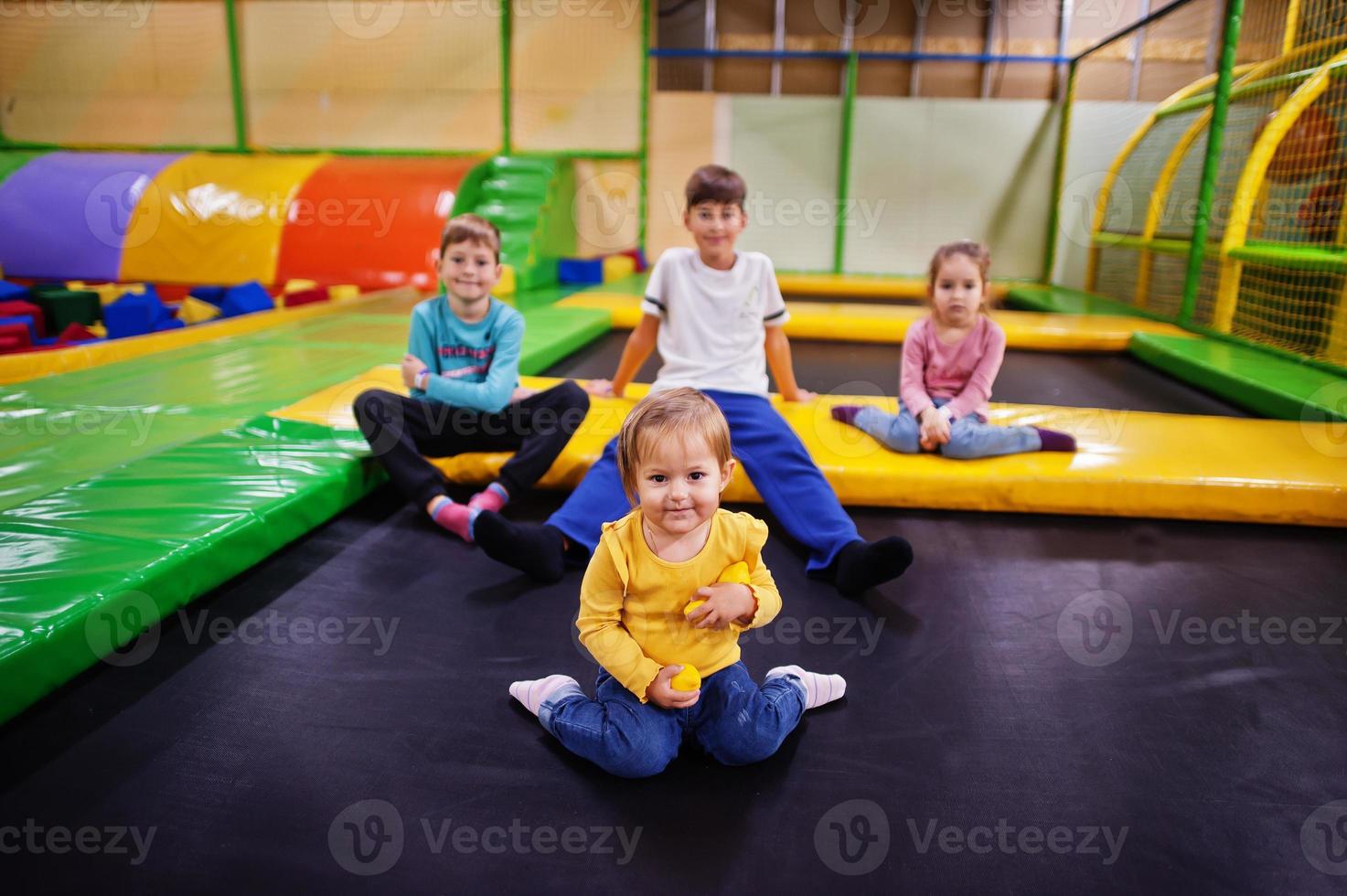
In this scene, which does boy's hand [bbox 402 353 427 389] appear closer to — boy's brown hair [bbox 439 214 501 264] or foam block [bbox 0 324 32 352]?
boy's brown hair [bbox 439 214 501 264]

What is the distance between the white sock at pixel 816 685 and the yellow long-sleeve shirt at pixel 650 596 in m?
0.18

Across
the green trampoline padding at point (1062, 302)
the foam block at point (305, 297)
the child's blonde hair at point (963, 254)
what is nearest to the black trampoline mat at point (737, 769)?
the child's blonde hair at point (963, 254)

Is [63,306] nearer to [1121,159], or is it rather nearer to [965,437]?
[965,437]

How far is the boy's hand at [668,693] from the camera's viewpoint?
110 centimetres

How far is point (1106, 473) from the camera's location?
206 centimetres

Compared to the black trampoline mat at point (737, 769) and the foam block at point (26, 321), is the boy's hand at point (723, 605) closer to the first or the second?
the black trampoline mat at point (737, 769)

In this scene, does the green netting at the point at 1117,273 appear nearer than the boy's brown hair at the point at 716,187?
No

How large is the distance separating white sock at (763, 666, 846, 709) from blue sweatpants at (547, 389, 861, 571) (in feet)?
1.48

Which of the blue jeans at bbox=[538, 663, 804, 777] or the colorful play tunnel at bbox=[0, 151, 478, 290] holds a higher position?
the colorful play tunnel at bbox=[0, 151, 478, 290]

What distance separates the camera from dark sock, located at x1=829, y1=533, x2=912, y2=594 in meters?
1.56

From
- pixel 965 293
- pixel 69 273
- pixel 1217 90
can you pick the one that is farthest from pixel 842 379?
pixel 69 273

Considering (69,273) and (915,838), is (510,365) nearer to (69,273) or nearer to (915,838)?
(915,838)

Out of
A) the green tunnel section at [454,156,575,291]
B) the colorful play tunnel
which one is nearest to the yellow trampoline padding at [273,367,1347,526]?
the colorful play tunnel

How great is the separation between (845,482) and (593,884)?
1.33 meters
